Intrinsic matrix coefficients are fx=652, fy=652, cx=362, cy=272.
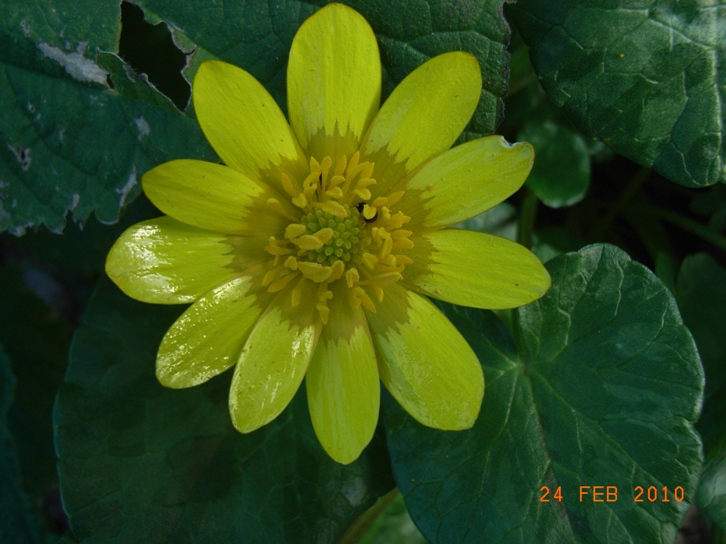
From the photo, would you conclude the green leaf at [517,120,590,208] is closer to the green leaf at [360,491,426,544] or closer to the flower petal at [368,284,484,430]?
the flower petal at [368,284,484,430]

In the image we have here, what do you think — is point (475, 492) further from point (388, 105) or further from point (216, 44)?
point (216, 44)

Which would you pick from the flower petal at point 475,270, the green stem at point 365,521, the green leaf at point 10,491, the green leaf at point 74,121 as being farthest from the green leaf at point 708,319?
the green leaf at point 10,491

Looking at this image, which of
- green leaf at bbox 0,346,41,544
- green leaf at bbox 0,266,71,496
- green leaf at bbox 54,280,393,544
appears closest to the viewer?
green leaf at bbox 54,280,393,544

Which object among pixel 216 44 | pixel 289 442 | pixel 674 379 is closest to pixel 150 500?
pixel 289 442

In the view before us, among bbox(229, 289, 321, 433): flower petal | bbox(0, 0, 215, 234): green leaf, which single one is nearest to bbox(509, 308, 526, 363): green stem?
bbox(229, 289, 321, 433): flower petal

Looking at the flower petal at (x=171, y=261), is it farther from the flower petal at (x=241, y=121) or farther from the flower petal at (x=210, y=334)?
the flower petal at (x=241, y=121)
